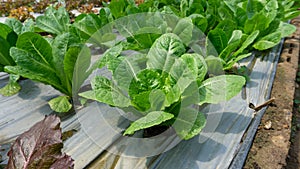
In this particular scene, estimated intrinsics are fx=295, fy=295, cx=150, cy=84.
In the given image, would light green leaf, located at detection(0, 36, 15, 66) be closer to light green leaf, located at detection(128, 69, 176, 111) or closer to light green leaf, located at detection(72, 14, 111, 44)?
light green leaf, located at detection(72, 14, 111, 44)

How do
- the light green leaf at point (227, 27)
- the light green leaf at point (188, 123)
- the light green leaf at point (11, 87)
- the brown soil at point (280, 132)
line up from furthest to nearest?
the light green leaf at point (227, 27)
the light green leaf at point (11, 87)
the brown soil at point (280, 132)
the light green leaf at point (188, 123)

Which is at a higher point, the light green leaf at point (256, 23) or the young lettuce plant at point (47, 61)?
the young lettuce plant at point (47, 61)

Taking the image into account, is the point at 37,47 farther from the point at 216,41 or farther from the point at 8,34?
the point at 216,41

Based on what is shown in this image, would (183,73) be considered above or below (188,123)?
above

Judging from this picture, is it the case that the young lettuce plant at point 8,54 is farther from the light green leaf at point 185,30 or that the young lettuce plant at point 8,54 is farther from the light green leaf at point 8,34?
the light green leaf at point 185,30

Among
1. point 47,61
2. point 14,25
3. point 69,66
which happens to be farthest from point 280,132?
point 14,25

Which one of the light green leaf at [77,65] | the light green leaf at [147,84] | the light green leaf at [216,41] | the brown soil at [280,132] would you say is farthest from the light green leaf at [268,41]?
the light green leaf at [77,65]

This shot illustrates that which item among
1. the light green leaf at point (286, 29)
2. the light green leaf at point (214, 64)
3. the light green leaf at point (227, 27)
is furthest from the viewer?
the light green leaf at point (286, 29)
